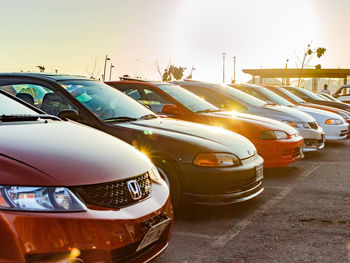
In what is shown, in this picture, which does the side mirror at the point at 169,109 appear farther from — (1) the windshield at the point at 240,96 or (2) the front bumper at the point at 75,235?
(2) the front bumper at the point at 75,235

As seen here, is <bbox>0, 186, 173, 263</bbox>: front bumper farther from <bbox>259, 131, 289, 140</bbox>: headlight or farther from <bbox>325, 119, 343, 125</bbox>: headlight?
<bbox>325, 119, 343, 125</bbox>: headlight

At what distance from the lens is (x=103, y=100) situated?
5543mm

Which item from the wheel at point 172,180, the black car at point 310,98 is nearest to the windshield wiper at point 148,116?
the wheel at point 172,180

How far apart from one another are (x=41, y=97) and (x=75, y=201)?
3.11 meters

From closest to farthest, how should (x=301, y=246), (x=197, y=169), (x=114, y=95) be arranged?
(x=301, y=246) → (x=197, y=169) → (x=114, y=95)

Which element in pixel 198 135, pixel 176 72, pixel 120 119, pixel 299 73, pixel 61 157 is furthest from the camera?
pixel 176 72

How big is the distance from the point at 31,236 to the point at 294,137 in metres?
5.82

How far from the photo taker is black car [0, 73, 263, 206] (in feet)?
15.5

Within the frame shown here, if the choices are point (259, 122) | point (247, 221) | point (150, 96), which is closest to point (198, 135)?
point (247, 221)

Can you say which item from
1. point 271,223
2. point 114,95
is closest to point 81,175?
point 271,223

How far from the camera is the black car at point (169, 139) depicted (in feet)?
15.5

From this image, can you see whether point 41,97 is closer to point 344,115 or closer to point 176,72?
point 344,115

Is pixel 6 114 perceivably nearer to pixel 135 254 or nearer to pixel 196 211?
pixel 135 254

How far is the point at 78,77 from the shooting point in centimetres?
579
